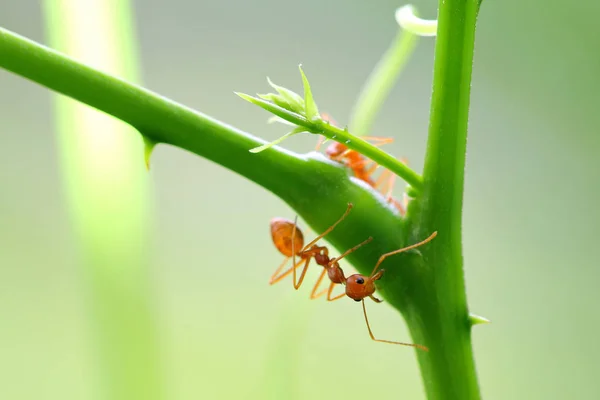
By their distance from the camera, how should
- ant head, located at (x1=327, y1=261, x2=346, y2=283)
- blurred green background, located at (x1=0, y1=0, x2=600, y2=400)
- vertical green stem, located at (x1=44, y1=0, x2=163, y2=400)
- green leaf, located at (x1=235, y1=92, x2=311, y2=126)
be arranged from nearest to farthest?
green leaf, located at (x1=235, y1=92, x2=311, y2=126) < vertical green stem, located at (x1=44, y1=0, x2=163, y2=400) < ant head, located at (x1=327, y1=261, x2=346, y2=283) < blurred green background, located at (x1=0, y1=0, x2=600, y2=400)

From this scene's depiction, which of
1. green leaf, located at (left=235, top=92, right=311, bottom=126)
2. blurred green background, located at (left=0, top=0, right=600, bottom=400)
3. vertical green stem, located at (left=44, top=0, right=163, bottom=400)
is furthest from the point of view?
blurred green background, located at (left=0, top=0, right=600, bottom=400)

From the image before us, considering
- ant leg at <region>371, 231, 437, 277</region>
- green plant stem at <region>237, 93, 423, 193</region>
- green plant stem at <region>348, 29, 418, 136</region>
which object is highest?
green plant stem at <region>348, 29, 418, 136</region>

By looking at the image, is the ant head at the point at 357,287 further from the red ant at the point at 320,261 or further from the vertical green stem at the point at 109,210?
the vertical green stem at the point at 109,210

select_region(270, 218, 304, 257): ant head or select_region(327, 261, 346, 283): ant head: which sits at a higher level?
select_region(270, 218, 304, 257): ant head

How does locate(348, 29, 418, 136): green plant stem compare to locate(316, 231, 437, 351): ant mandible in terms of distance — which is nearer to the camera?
locate(316, 231, 437, 351): ant mandible

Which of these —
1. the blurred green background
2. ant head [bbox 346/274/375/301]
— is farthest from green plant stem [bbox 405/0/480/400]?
the blurred green background

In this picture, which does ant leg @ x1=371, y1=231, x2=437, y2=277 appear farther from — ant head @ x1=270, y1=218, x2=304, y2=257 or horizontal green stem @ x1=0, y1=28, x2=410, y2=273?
ant head @ x1=270, y1=218, x2=304, y2=257
